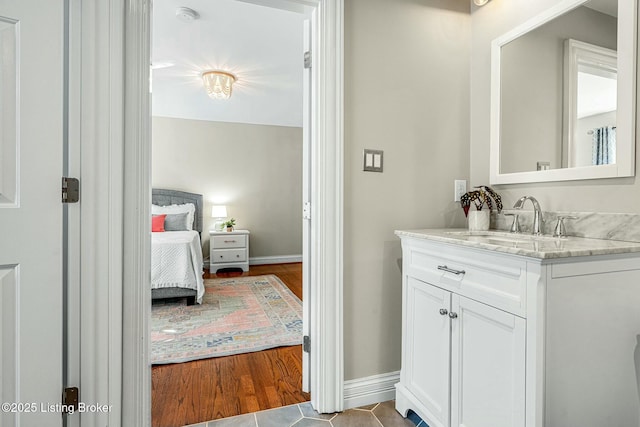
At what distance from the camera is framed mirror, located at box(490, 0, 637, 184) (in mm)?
1242

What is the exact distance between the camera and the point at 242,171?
5656 millimetres

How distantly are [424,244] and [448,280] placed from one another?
0.20m

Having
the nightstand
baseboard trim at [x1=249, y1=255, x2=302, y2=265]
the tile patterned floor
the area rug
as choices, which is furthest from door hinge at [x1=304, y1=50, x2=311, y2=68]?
baseboard trim at [x1=249, y1=255, x2=302, y2=265]

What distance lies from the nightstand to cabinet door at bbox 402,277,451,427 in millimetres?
3923

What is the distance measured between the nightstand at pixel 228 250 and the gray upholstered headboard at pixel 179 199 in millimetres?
353

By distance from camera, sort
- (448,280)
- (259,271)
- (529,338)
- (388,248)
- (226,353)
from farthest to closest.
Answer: (259,271) < (226,353) < (388,248) < (448,280) < (529,338)

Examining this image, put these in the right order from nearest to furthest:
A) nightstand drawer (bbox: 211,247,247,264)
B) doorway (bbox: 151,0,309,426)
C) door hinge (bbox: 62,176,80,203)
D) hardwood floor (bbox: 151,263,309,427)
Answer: door hinge (bbox: 62,176,80,203) → hardwood floor (bbox: 151,263,309,427) → doorway (bbox: 151,0,309,426) → nightstand drawer (bbox: 211,247,247,264)

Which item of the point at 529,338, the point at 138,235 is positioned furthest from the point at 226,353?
the point at 529,338

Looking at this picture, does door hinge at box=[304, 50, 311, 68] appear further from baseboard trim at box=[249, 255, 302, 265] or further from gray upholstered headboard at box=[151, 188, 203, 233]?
baseboard trim at box=[249, 255, 302, 265]

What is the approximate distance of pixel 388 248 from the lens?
5.77ft

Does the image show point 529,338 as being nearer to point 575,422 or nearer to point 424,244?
point 575,422

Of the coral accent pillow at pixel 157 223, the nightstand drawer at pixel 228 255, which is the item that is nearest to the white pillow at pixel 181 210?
the coral accent pillow at pixel 157 223

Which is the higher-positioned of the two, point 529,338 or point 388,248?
point 388,248

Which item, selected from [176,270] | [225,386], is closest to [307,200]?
[225,386]
